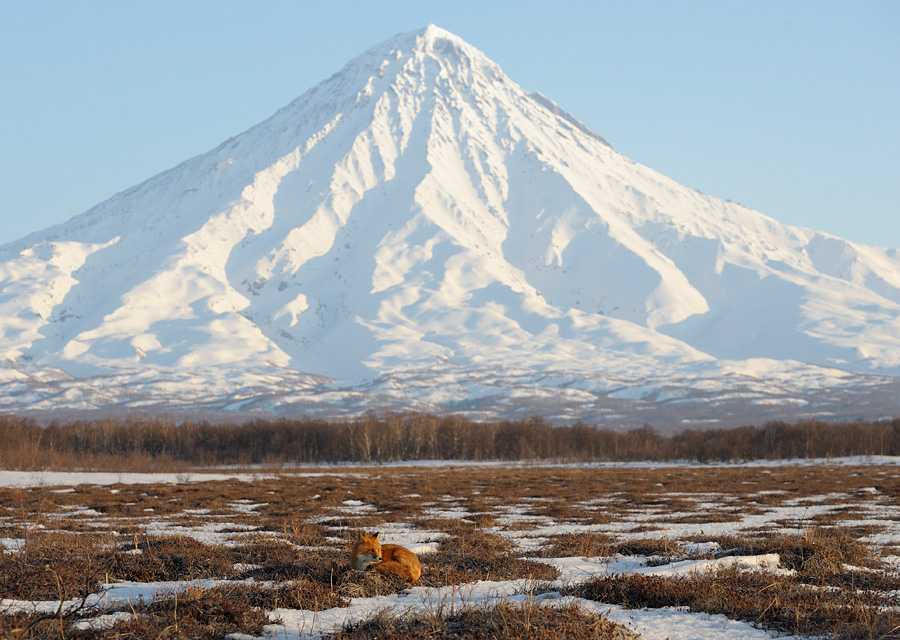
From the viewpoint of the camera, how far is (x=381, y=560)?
1260cm

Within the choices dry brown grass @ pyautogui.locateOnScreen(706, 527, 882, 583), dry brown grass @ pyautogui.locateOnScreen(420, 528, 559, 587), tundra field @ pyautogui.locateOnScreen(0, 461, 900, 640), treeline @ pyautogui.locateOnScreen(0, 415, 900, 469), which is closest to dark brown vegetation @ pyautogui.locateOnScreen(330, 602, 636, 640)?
tundra field @ pyautogui.locateOnScreen(0, 461, 900, 640)

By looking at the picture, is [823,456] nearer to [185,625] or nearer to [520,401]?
[185,625]

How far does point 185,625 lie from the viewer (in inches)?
379

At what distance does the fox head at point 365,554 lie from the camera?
1241 centimetres

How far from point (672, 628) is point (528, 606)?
144cm

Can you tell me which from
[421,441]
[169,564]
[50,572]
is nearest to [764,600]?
[169,564]

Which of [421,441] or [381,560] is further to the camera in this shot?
[421,441]

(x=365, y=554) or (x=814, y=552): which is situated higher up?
(x=365, y=554)

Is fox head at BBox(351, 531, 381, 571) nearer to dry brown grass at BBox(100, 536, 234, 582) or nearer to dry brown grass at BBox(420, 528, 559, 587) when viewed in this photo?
dry brown grass at BBox(420, 528, 559, 587)

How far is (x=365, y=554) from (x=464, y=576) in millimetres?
1320

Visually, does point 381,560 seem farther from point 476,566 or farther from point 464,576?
point 476,566

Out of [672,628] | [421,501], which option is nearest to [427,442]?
[421,501]

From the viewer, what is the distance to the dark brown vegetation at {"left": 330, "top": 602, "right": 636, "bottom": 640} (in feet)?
29.3

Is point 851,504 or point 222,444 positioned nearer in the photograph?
point 851,504
